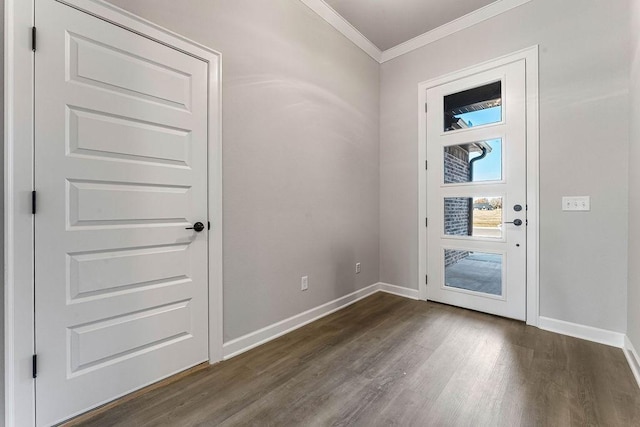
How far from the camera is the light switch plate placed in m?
2.25

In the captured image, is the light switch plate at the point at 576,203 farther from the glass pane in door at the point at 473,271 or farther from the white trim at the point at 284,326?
the white trim at the point at 284,326

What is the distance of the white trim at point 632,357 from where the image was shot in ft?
5.73

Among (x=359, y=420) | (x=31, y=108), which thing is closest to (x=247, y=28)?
Result: (x=31, y=108)

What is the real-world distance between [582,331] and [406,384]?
1742 mm

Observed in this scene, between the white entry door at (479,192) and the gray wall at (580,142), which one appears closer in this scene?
the gray wall at (580,142)

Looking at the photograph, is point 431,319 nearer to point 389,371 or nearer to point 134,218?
point 389,371

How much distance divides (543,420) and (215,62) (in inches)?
115

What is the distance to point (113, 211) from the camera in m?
1.53

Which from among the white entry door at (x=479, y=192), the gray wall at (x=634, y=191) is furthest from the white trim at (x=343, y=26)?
the gray wall at (x=634, y=191)

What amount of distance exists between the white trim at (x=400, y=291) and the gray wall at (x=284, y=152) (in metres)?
0.30

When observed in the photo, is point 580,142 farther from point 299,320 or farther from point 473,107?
point 299,320

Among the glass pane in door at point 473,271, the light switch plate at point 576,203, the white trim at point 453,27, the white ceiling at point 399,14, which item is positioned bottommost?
the glass pane in door at point 473,271

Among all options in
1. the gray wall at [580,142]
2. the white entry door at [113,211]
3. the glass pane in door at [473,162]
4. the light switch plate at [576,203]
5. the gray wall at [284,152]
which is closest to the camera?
the white entry door at [113,211]

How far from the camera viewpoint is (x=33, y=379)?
1.31m
